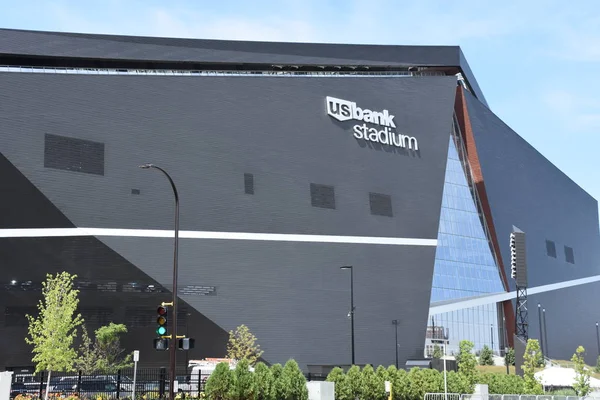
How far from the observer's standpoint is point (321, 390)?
32719 mm

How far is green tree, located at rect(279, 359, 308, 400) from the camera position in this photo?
3206 cm

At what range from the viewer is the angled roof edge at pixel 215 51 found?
54.8 meters

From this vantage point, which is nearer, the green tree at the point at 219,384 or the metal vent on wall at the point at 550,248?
the green tree at the point at 219,384

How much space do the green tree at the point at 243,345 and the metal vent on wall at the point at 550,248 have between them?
4637 cm

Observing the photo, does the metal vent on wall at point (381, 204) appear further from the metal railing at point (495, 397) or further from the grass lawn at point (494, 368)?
the metal railing at point (495, 397)

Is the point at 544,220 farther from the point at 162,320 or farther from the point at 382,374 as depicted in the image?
the point at 162,320

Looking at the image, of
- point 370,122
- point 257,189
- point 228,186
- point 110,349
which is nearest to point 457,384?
point 257,189

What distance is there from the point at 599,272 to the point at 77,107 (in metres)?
79.3

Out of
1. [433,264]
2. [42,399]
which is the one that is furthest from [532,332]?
[42,399]

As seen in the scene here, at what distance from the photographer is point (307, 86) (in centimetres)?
6106

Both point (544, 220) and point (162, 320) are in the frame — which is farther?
point (544, 220)

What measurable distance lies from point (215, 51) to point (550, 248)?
49.2m

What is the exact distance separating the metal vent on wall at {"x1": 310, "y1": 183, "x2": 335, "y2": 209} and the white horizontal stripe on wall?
8.68 ft

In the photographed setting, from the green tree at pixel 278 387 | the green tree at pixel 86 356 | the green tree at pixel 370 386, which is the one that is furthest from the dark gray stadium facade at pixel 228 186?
the green tree at pixel 278 387
